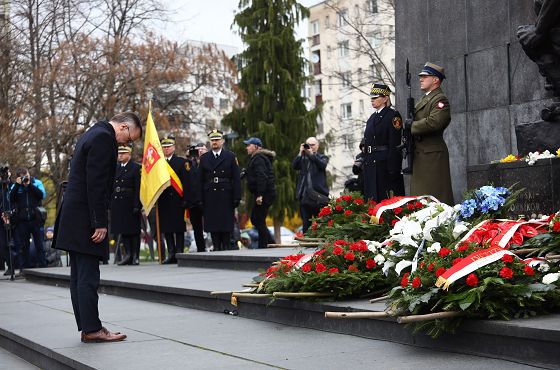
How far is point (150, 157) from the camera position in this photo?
51.6ft

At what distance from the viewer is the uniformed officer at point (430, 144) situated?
1016cm

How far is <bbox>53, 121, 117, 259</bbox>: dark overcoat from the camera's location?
7289 millimetres

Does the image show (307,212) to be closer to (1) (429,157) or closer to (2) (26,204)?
(1) (429,157)

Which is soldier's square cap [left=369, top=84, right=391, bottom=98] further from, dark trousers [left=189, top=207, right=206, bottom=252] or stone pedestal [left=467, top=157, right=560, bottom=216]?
dark trousers [left=189, top=207, right=206, bottom=252]

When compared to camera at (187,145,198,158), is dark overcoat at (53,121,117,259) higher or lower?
lower

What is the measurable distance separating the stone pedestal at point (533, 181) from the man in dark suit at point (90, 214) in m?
3.60

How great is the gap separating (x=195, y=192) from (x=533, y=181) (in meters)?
7.68

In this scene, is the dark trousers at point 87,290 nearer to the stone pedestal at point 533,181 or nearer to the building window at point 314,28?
the stone pedestal at point 533,181

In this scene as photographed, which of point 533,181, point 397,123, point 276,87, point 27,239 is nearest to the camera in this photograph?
point 533,181

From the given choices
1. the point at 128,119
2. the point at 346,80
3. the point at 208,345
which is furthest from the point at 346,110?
the point at 208,345

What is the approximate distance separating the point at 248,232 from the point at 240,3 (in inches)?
524

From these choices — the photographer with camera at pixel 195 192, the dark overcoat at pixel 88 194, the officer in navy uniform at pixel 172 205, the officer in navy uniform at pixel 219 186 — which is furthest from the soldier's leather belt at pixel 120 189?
the dark overcoat at pixel 88 194

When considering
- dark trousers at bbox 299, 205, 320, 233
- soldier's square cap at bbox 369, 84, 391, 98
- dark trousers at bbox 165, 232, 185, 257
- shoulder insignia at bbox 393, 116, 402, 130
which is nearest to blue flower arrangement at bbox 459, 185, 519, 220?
shoulder insignia at bbox 393, 116, 402, 130

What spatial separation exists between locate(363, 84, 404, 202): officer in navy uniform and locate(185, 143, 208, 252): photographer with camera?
4736mm
